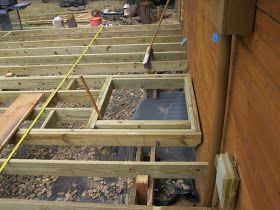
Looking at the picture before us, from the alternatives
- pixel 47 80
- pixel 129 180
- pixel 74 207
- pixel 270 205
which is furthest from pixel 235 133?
pixel 47 80

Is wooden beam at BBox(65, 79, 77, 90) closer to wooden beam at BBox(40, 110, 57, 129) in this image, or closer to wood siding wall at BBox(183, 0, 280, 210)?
wooden beam at BBox(40, 110, 57, 129)

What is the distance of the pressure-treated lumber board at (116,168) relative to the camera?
247cm

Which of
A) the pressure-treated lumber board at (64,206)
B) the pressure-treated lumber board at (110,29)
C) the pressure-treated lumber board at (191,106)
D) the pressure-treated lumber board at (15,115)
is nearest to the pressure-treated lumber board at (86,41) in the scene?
the pressure-treated lumber board at (110,29)

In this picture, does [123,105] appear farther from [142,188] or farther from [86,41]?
[142,188]

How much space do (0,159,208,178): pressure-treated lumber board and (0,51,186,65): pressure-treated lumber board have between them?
8.71 feet

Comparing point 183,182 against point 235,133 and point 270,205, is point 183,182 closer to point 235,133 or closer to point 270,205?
point 235,133

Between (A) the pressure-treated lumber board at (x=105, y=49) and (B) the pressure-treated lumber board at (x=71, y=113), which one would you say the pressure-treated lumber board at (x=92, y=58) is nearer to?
(A) the pressure-treated lumber board at (x=105, y=49)

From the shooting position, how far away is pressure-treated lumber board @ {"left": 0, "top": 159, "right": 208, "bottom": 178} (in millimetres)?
2473

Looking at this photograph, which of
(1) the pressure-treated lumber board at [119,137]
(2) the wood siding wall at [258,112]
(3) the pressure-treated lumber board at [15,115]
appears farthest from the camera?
(3) the pressure-treated lumber board at [15,115]

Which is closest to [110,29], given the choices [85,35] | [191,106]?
[85,35]

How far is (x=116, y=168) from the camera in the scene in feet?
8.25

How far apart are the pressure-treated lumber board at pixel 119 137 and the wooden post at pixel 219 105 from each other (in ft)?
2.28

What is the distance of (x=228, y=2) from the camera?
4.39 ft

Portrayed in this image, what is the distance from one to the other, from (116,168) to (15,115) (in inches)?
63.1
